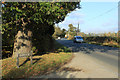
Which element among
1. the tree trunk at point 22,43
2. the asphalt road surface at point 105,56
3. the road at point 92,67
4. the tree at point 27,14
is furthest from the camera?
the tree trunk at point 22,43

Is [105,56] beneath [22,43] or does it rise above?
beneath

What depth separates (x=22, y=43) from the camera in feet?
25.3

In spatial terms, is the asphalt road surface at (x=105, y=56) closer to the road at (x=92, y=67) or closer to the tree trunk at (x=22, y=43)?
the road at (x=92, y=67)

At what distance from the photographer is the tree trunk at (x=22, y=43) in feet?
25.1

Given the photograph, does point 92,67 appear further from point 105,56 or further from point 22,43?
point 22,43

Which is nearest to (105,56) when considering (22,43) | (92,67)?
(92,67)

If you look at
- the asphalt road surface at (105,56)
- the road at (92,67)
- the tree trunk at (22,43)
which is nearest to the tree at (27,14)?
the tree trunk at (22,43)

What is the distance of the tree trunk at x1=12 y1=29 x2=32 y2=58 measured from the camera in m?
7.65

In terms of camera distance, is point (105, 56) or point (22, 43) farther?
point (105, 56)

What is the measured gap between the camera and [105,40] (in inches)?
961

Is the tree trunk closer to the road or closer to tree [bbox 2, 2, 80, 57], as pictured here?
tree [bbox 2, 2, 80, 57]

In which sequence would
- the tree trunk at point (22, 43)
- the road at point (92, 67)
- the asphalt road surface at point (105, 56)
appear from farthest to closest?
1. the tree trunk at point (22, 43)
2. the asphalt road surface at point (105, 56)
3. the road at point (92, 67)

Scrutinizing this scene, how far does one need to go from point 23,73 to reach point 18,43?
3514 millimetres

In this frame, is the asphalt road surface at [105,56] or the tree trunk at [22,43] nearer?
the asphalt road surface at [105,56]
